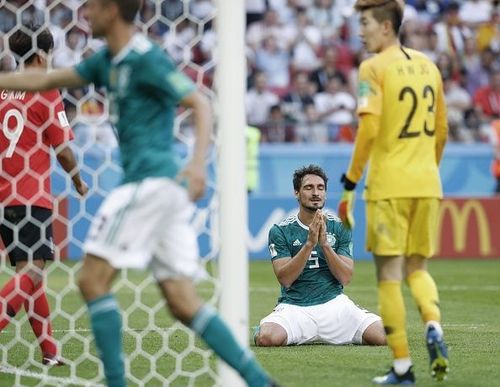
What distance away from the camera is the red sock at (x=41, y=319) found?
632cm

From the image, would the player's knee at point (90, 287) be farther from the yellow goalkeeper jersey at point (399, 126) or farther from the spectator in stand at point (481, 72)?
the spectator in stand at point (481, 72)

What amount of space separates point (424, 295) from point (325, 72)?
12519 millimetres

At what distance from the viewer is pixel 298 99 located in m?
17.4

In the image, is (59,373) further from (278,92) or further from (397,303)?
(278,92)

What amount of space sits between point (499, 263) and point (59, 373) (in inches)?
368

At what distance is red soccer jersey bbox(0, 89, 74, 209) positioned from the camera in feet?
20.4

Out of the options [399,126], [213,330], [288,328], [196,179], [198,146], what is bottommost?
[288,328]

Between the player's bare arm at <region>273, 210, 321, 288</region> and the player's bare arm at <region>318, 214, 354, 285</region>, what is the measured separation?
0.06 meters

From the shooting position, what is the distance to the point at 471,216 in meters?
15.0

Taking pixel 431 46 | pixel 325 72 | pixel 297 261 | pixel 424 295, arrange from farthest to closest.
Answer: pixel 431 46 < pixel 325 72 < pixel 297 261 < pixel 424 295

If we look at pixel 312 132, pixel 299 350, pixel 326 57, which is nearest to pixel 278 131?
pixel 312 132

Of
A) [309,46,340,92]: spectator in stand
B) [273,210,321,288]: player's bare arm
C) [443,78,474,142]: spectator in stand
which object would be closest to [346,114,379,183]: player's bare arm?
[273,210,321,288]: player's bare arm

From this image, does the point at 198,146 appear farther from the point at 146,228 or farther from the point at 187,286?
the point at 187,286

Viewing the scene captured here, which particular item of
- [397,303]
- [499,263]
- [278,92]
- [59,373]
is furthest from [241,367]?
[278,92]
